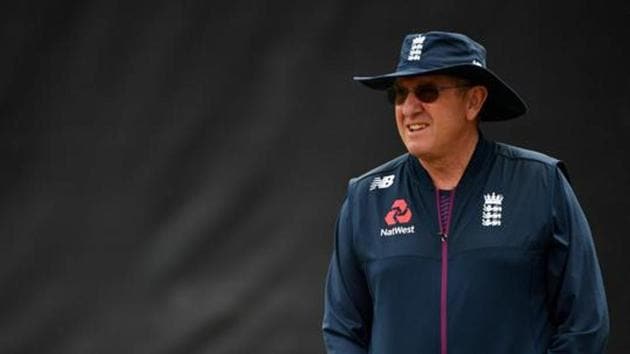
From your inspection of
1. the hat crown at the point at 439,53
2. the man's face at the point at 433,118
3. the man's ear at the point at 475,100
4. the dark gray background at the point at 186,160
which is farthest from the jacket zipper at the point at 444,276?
the dark gray background at the point at 186,160

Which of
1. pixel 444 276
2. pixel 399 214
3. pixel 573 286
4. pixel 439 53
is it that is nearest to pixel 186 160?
pixel 399 214

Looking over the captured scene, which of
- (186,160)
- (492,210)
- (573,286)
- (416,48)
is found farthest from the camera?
(186,160)

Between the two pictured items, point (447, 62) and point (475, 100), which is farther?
point (475, 100)

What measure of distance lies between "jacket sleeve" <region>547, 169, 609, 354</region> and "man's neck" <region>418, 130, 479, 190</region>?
0.98 feet

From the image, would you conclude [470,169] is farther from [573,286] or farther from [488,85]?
[573,286]

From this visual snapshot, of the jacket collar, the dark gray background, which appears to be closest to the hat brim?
the jacket collar

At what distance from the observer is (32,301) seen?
576cm

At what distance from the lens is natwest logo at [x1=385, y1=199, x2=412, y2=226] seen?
418 centimetres

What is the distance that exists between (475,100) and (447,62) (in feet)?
0.63

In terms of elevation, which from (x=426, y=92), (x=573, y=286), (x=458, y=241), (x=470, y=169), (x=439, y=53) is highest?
(x=439, y=53)

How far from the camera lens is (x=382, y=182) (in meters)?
4.30

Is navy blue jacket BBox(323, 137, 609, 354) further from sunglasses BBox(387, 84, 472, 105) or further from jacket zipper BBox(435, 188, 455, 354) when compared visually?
sunglasses BBox(387, 84, 472, 105)

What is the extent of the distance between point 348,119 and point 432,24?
0.52m

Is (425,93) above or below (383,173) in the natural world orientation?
above
